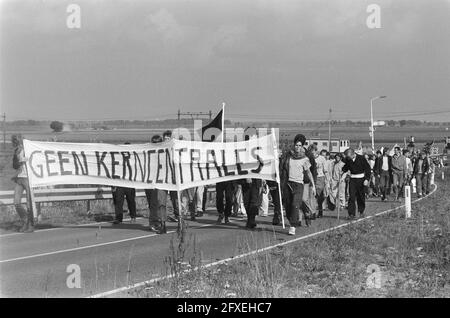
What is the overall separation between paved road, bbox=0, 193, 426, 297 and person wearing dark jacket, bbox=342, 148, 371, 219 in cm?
82

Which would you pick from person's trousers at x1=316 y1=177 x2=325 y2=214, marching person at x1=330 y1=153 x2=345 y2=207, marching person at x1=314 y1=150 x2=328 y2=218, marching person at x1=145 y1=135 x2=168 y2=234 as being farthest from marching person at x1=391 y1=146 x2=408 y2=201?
marching person at x1=145 y1=135 x2=168 y2=234

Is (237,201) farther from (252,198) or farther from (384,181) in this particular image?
(384,181)

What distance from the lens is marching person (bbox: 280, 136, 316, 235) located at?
12562 mm

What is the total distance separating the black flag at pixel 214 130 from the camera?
14.7m

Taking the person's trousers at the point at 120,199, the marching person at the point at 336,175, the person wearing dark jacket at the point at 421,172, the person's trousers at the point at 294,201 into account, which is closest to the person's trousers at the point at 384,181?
the person wearing dark jacket at the point at 421,172

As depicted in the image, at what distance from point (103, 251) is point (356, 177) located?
24.9ft

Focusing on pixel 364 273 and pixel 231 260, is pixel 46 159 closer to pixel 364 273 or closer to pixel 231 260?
pixel 231 260

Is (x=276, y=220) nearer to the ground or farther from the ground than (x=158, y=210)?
nearer to the ground

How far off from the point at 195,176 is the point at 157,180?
773 mm

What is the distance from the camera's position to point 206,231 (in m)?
13.2

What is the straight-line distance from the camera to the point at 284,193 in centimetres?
1295

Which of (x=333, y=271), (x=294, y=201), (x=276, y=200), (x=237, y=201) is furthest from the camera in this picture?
(x=237, y=201)

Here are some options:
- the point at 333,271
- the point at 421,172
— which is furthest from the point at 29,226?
the point at 421,172
